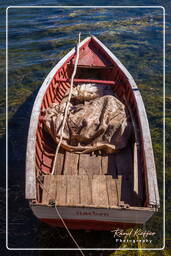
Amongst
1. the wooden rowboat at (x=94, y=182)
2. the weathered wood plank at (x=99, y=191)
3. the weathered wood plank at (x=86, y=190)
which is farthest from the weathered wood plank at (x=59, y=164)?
the weathered wood plank at (x=99, y=191)

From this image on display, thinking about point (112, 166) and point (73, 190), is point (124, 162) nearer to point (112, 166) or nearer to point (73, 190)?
point (112, 166)

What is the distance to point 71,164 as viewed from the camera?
7.38 metres

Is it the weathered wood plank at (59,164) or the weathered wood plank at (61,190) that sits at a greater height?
the weathered wood plank at (59,164)

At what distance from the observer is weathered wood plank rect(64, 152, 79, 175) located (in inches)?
284

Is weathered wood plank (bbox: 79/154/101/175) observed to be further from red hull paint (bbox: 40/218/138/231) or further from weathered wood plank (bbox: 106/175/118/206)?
red hull paint (bbox: 40/218/138/231)

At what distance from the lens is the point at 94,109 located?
820 cm

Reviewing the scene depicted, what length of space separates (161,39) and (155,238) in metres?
13.8

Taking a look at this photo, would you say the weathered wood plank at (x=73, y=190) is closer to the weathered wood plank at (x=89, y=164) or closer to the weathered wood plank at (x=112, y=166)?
the weathered wood plank at (x=89, y=164)

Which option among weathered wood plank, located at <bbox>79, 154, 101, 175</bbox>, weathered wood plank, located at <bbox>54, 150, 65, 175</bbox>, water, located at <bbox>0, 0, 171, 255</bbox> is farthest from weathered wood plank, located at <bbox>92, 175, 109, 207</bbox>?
water, located at <bbox>0, 0, 171, 255</bbox>

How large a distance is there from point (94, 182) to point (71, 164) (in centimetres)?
119

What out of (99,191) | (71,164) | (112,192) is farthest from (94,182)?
(71,164)

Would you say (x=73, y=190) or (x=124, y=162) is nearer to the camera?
(x=73, y=190)
